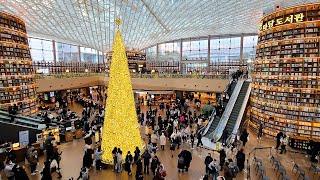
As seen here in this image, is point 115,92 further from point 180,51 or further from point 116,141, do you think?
point 180,51

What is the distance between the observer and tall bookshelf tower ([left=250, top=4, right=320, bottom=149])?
14.2 meters

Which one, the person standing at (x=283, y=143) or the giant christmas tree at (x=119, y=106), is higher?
the giant christmas tree at (x=119, y=106)

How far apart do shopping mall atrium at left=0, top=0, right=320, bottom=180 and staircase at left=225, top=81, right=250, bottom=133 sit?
0.29 feet

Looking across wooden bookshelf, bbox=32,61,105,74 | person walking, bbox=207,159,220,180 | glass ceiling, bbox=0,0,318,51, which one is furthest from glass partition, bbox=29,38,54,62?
person walking, bbox=207,159,220,180

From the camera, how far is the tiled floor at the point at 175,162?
1050 centimetres

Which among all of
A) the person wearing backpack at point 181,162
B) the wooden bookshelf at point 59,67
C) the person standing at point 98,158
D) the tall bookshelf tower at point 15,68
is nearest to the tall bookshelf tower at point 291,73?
the person wearing backpack at point 181,162

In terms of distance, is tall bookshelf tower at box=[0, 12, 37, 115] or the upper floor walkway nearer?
tall bookshelf tower at box=[0, 12, 37, 115]

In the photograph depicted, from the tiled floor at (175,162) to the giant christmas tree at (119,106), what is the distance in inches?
52.7

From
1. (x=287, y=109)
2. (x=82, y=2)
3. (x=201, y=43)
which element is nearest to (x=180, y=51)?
(x=201, y=43)

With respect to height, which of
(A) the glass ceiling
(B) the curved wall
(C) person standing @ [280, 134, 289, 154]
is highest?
(A) the glass ceiling

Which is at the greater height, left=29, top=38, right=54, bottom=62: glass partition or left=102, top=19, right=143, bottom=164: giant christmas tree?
left=29, top=38, right=54, bottom=62: glass partition

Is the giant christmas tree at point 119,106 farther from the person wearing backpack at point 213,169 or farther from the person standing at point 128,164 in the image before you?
the person wearing backpack at point 213,169

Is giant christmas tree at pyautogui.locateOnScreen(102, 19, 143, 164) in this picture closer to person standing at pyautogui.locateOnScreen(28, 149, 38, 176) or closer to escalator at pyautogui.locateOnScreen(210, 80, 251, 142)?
person standing at pyautogui.locateOnScreen(28, 149, 38, 176)

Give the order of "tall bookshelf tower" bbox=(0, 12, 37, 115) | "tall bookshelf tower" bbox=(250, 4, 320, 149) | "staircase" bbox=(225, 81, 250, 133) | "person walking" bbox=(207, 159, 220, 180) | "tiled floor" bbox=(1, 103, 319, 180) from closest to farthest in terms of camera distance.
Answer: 1. "person walking" bbox=(207, 159, 220, 180)
2. "tiled floor" bbox=(1, 103, 319, 180)
3. "tall bookshelf tower" bbox=(250, 4, 320, 149)
4. "staircase" bbox=(225, 81, 250, 133)
5. "tall bookshelf tower" bbox=(0, 12, 37, 115)
